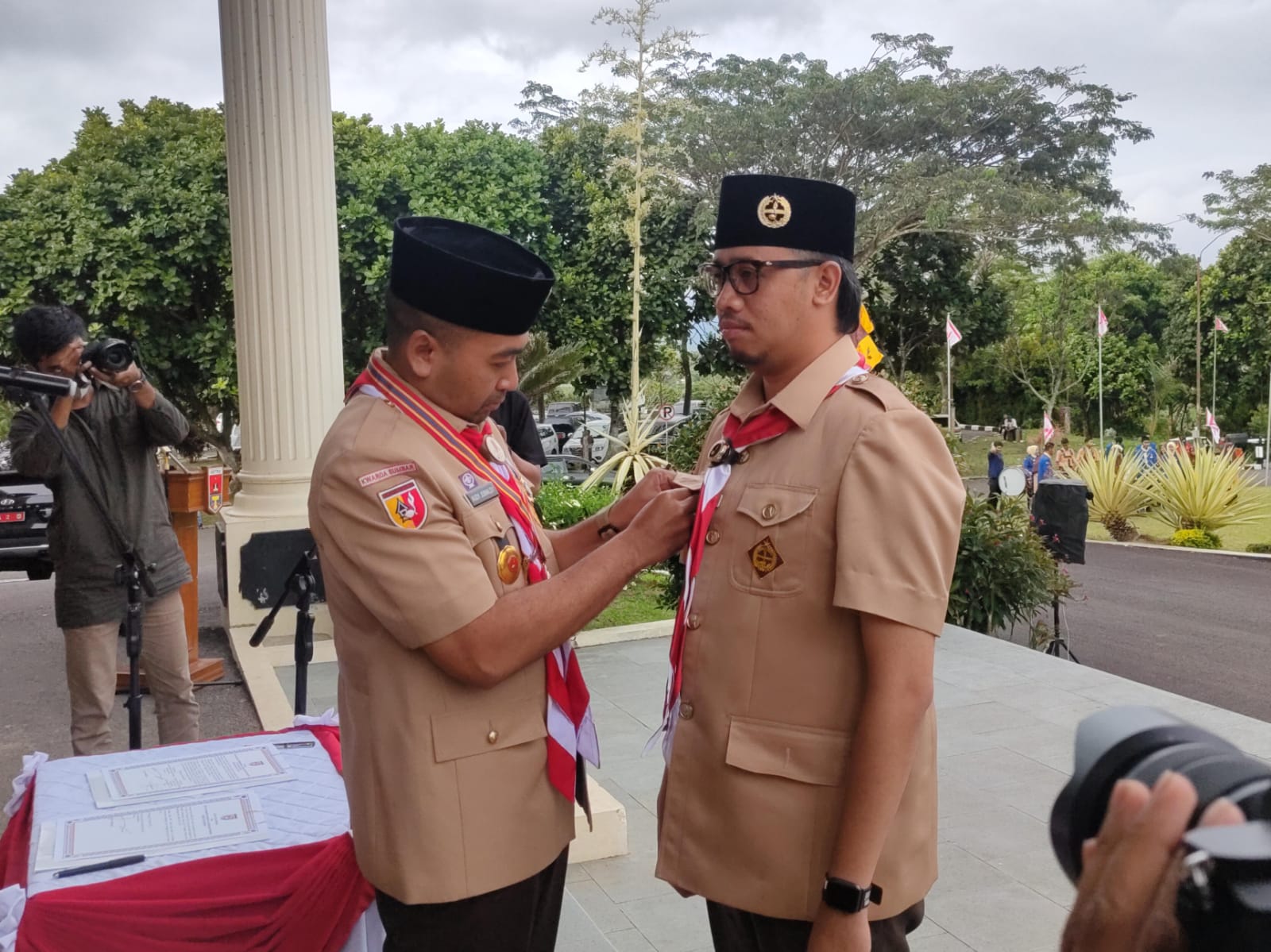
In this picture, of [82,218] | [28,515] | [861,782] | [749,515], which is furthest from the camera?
[82,218]

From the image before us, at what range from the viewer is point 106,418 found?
417 centimetres

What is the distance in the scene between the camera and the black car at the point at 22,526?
31.6 feet

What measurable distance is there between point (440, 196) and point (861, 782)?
17.1 meters

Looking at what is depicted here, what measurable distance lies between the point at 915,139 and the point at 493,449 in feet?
82.5

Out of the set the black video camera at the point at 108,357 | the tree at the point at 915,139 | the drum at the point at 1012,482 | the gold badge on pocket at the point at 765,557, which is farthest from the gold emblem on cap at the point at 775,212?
the tree at the point at 915,139

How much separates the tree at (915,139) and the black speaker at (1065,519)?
657 inches

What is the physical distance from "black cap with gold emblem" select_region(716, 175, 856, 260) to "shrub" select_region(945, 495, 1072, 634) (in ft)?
21.0

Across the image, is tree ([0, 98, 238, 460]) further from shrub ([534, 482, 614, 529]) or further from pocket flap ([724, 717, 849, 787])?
pocket flap ([724, 717, 849, 787])

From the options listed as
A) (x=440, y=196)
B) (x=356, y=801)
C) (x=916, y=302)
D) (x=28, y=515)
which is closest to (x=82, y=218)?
(x=440, y=196)

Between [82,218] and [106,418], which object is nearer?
[106,418]

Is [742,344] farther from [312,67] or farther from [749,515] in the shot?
[312,67]

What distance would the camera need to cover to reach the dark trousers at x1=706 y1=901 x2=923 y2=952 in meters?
1.70

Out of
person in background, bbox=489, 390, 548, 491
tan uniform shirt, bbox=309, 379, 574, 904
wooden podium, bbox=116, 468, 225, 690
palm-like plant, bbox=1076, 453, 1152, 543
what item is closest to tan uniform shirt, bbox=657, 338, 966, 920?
tan uniform shirt, bbox=309, 379, 574, 904

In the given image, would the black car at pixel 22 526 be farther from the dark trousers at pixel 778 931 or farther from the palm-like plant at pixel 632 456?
the dark trousers at pixel 778 931
